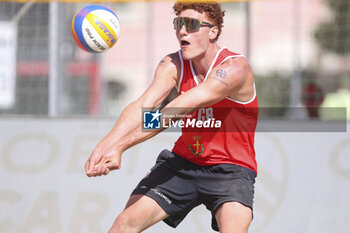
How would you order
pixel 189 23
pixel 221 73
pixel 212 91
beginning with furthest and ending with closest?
pixel 189 23 < pixel 221 73 < pixel 212 91

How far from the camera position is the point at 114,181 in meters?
6.20

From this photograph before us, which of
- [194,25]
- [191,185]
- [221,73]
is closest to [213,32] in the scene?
[194,25]

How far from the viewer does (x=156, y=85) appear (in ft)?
13.9

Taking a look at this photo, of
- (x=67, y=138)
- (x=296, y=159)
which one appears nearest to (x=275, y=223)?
(x=296, y=159)

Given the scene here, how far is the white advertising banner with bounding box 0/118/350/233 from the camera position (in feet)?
19.6

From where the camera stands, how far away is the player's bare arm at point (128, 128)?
3.50 m

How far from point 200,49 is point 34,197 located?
2934 mm

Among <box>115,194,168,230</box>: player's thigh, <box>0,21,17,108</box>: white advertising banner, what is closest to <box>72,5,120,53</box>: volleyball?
<box>115,194,168,230</box>: player's thigh

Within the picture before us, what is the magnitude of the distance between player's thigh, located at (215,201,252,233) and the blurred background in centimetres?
203

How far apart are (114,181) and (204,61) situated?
235cm

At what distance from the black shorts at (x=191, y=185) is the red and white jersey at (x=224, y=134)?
66 mm

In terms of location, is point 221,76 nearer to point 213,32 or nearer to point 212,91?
point 212,91

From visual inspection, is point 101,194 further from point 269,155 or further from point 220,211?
point 220,211

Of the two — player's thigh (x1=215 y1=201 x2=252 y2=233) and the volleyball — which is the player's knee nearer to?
player's thigh (x1=215 y1=201 x2=252 y2=233)
